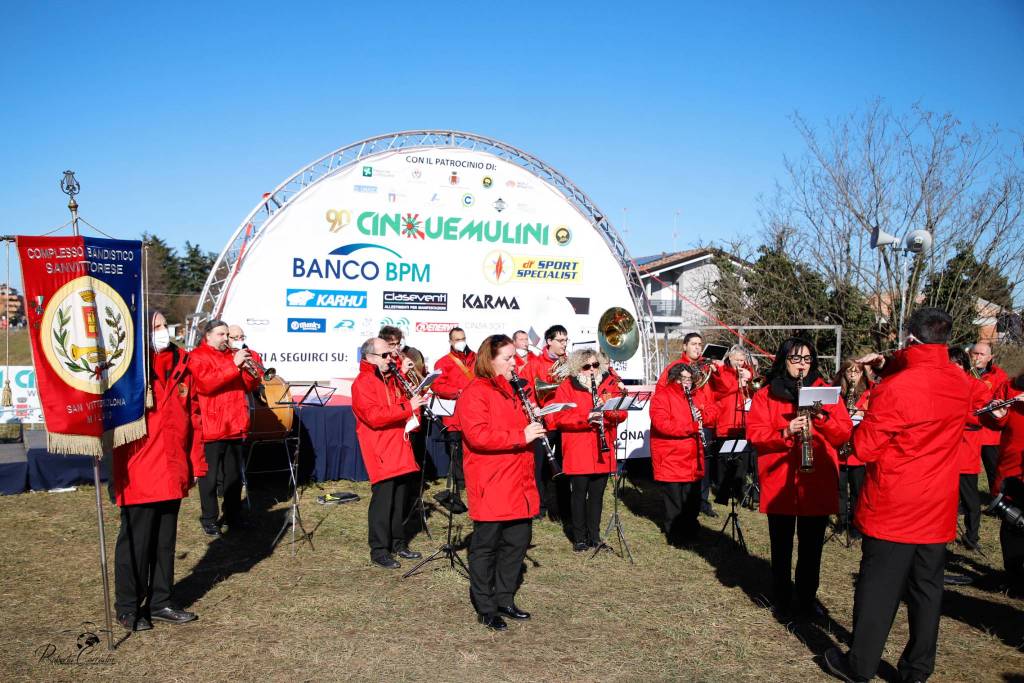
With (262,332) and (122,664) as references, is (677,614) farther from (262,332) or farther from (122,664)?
(262,332)

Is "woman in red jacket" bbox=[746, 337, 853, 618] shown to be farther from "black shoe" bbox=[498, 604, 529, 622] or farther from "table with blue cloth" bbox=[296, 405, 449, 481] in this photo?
"table with blue cloth" bbox=[296, 405, 449, 481]

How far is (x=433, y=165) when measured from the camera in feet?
41.1

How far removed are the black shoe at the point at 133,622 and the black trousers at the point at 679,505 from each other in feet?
15.4

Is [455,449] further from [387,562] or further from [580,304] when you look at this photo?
[580,304]

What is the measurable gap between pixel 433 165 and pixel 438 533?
22.1ft

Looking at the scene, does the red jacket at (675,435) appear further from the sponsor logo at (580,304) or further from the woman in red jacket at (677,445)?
the sponsor logo at (580,304)

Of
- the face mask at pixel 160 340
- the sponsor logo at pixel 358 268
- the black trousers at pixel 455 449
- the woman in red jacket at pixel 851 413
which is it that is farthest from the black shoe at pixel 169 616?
the sponsor logo at pixel 358 268

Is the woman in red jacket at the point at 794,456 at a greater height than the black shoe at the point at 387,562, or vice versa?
the woman in red jacket at the point at 794,456

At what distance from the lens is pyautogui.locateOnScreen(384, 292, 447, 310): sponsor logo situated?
40.3ft

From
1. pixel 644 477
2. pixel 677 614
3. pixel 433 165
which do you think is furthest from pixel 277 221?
pixel 677 614

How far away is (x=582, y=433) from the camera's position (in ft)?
23.1

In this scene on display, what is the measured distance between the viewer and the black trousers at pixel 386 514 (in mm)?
6582

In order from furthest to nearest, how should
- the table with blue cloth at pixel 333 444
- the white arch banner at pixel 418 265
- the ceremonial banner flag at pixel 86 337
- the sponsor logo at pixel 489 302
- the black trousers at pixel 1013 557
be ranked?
1. the sponsor logo at pixel 489 302
2. the white arch banner at pixel 418 265
3. the table with blue cloth at pixel 333 444
4. the black trousers at pixel 1013 557
5. the ceremonial banner flag at pixel 86 337

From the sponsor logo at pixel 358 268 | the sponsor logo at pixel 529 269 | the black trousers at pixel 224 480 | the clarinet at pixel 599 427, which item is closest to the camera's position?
the clarinet at pixel 599 427
